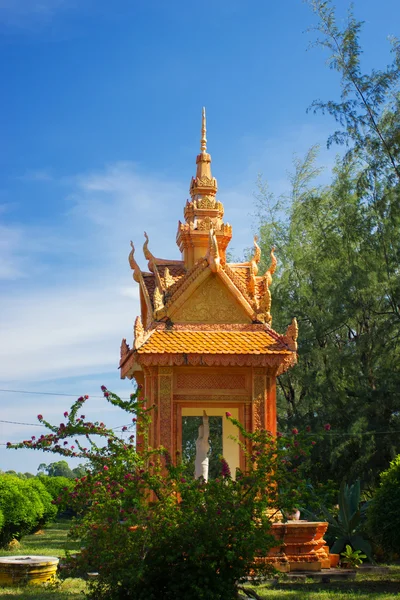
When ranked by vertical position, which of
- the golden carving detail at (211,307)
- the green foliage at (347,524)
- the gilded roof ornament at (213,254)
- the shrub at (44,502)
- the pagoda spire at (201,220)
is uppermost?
the pagoda spire at (201,220)

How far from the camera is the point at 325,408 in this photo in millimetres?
20625

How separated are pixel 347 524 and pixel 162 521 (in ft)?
23.1

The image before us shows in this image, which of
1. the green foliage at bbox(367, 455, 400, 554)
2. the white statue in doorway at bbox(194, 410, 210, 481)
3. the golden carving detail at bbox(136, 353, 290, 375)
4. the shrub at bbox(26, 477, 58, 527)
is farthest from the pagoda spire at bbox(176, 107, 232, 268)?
the shrub at bbox(26, 477, 58, 527)

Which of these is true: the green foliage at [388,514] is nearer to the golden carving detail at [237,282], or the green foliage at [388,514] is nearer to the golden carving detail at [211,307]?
the golden carving detail at [211,307]

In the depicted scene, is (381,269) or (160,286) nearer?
(160,286)

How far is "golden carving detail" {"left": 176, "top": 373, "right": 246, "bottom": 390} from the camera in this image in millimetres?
11344

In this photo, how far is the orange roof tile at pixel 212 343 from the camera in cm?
1112

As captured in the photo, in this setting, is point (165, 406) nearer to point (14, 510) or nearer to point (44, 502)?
point (14, 510)

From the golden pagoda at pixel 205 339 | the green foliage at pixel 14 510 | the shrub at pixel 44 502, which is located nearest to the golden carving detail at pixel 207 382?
the golden pagoda at pixel 205 339

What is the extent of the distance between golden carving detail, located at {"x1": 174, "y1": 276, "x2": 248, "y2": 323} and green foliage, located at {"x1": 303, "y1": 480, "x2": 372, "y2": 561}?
3.56m

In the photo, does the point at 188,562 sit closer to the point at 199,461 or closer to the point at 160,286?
the point at 199,461

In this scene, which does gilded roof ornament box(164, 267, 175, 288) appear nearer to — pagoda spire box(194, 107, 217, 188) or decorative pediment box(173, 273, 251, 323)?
decorative pediment box(173, 273, 251, 323)

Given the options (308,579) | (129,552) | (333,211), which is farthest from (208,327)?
(333,211)

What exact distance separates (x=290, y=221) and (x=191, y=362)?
14.8 m
